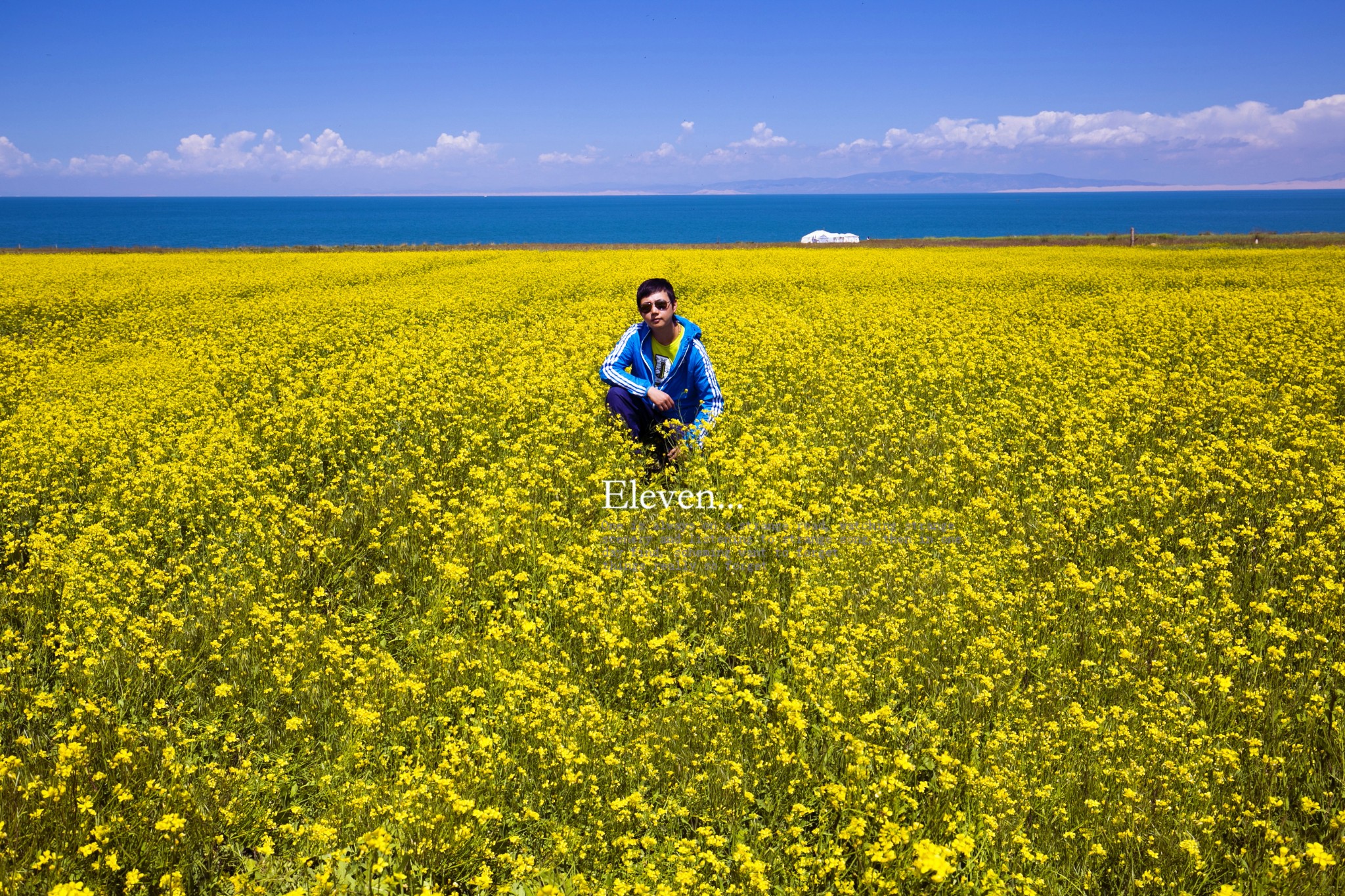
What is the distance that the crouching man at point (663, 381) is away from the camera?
21.7 feet

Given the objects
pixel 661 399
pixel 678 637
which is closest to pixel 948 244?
pixel 661 399

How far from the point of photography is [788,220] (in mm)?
166000

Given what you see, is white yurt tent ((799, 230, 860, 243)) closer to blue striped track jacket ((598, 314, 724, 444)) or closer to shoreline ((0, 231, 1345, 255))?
shoreline ((0, 231, 1345, 255))

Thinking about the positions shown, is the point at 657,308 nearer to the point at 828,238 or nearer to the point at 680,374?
the point at 680,374

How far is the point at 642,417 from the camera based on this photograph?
7.15m

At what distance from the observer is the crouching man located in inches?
261

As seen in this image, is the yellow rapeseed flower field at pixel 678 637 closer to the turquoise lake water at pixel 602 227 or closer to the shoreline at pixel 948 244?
the shoreline at pixel 948 244

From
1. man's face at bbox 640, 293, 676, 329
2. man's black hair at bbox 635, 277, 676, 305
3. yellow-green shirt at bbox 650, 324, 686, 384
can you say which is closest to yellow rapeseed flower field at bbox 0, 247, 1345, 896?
yellow-green shirt at bbox 650, 324, 686, 384

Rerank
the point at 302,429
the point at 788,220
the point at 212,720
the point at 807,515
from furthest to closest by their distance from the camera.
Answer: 1. the point at 788,220
2. the point at 302,429
3. the point at 807,515
4. the point at 212,720

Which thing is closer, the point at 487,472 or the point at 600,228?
the point at 487,472

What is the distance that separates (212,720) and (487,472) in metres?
3.03

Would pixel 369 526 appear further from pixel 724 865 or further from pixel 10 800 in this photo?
pixel 724 865

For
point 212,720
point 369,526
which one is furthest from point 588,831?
point 369,526

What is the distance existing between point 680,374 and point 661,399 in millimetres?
580
